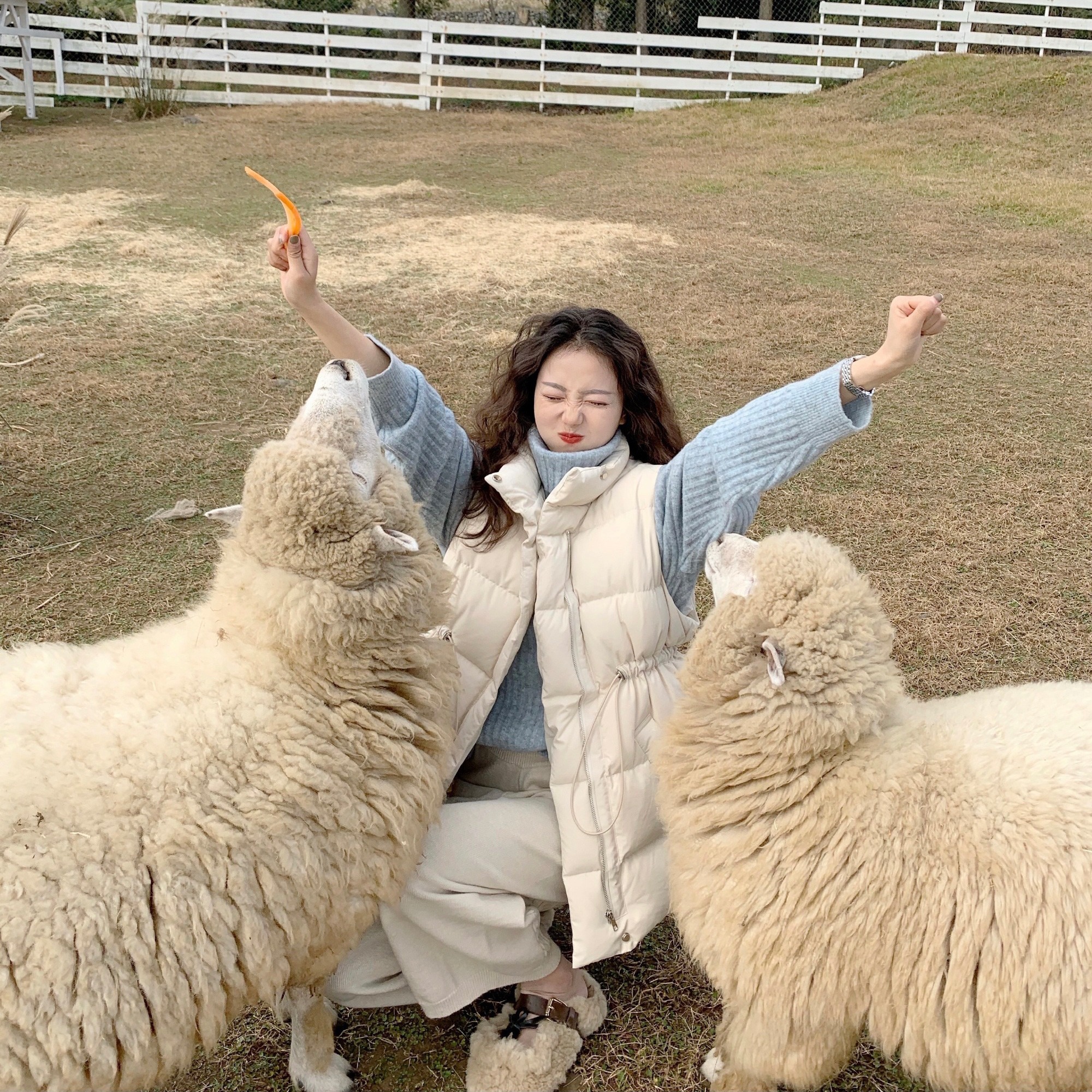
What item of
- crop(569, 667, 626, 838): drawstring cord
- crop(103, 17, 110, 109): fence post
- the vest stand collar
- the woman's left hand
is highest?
crop(103, 17, 110, 109): fence post

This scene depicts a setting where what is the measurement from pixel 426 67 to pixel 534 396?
15701 millimetres

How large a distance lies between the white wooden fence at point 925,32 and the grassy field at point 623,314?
2.05 m

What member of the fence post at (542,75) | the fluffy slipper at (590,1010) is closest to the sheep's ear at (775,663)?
the fluffy slipper at (590,1010)

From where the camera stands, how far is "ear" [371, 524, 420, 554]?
1.88 m

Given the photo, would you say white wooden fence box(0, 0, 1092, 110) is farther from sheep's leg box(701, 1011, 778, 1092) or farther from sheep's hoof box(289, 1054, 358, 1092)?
sheep's leg box(701, 1011, 778, 1092)

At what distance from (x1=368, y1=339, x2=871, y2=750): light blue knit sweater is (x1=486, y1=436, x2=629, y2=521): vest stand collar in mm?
46

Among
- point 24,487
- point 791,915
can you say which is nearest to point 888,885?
point 791,915

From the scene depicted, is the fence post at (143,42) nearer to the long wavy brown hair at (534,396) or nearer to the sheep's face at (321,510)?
the long wavy brown hair at (534,396)

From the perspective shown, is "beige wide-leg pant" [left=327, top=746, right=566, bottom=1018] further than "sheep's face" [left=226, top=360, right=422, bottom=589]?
Yes

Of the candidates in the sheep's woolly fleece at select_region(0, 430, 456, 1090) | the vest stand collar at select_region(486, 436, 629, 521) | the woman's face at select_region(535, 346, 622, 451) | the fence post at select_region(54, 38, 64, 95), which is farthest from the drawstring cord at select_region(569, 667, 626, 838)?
the fence post at select_region(54, 38, 64, 95)

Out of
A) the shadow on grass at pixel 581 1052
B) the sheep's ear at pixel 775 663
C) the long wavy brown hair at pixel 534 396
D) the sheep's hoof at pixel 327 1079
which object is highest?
the long wavy brown hair at pixel 534 396

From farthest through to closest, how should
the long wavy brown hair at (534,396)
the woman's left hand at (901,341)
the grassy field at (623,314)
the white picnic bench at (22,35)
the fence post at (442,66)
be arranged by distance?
the fence post at (442,66), the white picnic bench at (22,35), the grassy field at (623,314), the long wavy brown hair at (534,396), the woman's left hand at (901,341)

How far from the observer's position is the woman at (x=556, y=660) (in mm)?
2125

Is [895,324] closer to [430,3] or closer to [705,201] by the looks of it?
[705,201]
